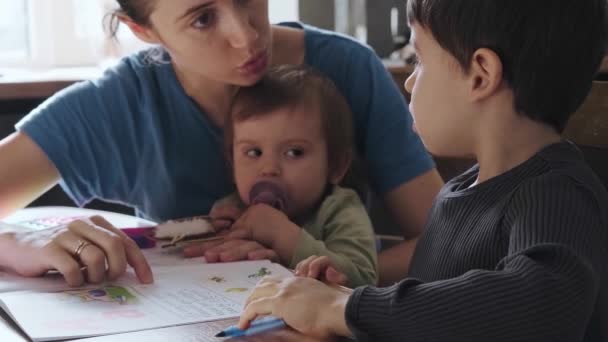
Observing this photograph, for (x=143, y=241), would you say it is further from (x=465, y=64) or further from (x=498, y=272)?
(x=498, y=272)

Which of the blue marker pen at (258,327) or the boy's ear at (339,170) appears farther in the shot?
the boy's ear at (339,170)

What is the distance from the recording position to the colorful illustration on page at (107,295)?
1.12 m

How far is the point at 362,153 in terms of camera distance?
178 cm

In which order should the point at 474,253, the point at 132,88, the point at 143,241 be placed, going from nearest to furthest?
1. the point at 474,253
2. the point at 143,241
3. the point at 132,88

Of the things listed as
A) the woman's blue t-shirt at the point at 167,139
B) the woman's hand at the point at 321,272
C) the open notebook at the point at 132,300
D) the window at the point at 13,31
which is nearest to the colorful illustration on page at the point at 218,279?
the open notebook at the point at 132,300

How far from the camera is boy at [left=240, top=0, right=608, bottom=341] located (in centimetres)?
87

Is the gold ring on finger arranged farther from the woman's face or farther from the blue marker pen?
the woman's face

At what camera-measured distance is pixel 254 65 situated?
157 centimetres

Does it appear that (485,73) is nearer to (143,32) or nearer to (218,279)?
(218,279)

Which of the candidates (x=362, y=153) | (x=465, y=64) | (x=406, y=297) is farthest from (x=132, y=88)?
(x=406, y=297)

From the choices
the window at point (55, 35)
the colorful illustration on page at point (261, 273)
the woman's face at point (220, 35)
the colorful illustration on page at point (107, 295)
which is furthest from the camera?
the window at point (55, 35)

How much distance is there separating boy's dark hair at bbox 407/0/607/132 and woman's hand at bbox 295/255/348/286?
29cm

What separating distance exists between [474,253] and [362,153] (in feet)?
2.43

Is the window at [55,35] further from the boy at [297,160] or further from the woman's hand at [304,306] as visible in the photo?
the woman's hand at [304,306]
